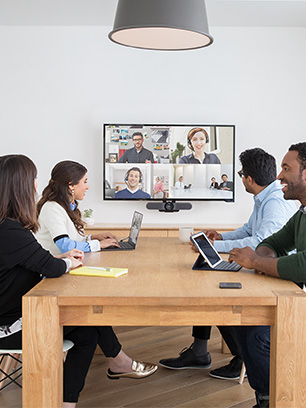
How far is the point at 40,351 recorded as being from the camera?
179 centimetres

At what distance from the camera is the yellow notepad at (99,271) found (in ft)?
6.98

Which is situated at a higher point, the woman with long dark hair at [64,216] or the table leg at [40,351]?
the woman with long dark hair at [64,216]

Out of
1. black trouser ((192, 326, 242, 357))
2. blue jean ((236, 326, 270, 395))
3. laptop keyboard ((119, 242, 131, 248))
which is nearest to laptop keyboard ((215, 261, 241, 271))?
blue jean ((236, 326, 270, 395))

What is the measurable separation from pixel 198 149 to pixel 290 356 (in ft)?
11.3

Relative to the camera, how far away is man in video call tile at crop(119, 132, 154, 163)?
5055 millimetres

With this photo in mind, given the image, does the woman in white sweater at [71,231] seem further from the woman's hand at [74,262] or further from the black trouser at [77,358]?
the woman's hand at [74,262]

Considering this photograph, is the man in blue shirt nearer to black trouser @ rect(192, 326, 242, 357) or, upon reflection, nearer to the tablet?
black trouser @ rect(192, 326, 242, 357)

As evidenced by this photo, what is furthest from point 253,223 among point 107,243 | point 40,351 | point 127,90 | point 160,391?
point 127,90

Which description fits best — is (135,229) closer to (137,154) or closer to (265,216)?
(265,216)

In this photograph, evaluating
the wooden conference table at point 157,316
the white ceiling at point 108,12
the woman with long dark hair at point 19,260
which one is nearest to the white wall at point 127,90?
the white ceiling at point 108,12

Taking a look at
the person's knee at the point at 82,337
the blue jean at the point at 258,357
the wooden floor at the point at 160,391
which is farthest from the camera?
the wooden floor at the point at 160,391

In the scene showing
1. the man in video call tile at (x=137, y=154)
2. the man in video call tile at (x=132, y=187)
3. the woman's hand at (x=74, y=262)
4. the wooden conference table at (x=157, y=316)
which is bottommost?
the wooden conference table at (x=157, y=316)

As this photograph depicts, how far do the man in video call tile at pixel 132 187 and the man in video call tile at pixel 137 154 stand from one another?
0.10m

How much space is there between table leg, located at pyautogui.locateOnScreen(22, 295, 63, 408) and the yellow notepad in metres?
0.37
